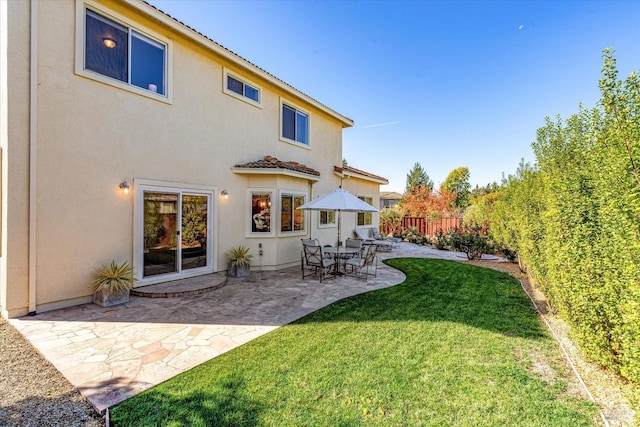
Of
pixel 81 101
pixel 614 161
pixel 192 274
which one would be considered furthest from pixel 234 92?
pixel 614 161

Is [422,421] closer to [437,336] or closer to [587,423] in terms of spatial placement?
[587,423]

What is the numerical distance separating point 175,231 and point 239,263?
2382mm

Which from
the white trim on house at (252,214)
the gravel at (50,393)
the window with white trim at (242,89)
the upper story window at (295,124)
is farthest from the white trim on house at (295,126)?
the gravel at (50,393)

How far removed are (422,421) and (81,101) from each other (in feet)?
31.1

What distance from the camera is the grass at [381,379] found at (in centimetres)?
320

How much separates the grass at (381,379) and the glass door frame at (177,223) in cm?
498

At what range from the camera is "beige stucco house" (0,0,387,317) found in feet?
19.9

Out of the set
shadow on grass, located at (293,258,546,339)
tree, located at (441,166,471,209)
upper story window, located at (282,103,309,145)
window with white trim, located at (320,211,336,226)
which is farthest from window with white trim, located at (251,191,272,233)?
tree, located at (441,166,471,209)

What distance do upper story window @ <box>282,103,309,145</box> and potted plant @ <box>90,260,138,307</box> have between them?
838 cm

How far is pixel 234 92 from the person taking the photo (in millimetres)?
10656

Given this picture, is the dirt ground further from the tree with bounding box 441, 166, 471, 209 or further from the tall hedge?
the tree with bounding box 441, 166, 471, 209

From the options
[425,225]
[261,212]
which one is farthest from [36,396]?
[425,225]

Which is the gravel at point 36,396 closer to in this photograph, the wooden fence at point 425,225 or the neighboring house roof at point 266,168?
the neighboring house roof at point 266,168

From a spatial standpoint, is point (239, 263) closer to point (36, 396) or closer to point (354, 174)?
point (36, 396)
